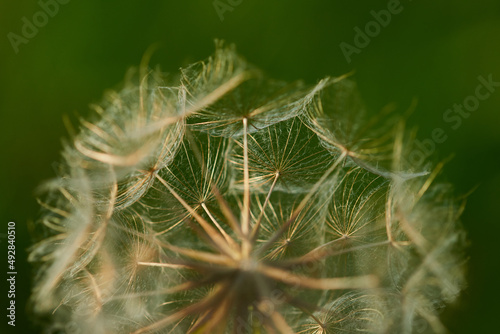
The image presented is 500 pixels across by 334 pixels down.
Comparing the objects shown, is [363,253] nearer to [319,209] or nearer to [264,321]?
[319,209]

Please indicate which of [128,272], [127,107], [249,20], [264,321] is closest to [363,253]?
[264,321]
